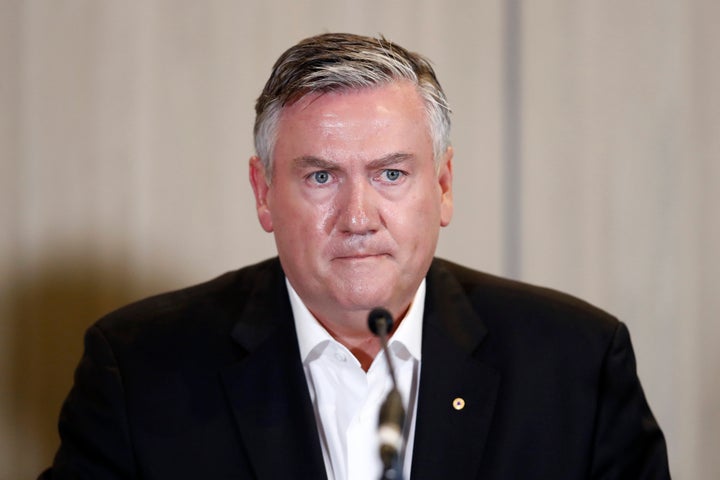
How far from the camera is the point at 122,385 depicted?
225cm

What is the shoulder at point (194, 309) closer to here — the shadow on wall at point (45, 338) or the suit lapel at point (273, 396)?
the suit lapel at point (273, 396)

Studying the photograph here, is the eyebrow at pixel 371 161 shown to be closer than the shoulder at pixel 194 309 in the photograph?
Yes

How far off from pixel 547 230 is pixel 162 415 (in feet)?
5.37

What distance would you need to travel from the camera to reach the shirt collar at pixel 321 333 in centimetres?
231

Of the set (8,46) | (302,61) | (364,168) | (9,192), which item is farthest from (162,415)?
(8,46)

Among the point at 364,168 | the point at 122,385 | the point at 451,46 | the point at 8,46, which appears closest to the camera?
the point at 364,168

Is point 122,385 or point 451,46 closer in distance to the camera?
point 122,385

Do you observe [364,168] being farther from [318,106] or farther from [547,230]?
[547,230]

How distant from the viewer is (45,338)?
3.18m

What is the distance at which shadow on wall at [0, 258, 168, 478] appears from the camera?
10.3 ft

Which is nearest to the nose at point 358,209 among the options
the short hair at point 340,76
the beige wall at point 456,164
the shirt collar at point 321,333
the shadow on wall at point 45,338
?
the short hair at point 340,76

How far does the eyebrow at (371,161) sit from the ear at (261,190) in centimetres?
19

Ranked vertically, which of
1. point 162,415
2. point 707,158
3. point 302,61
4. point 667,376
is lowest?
point 667,376

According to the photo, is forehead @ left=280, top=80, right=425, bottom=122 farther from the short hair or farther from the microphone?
the microphone
